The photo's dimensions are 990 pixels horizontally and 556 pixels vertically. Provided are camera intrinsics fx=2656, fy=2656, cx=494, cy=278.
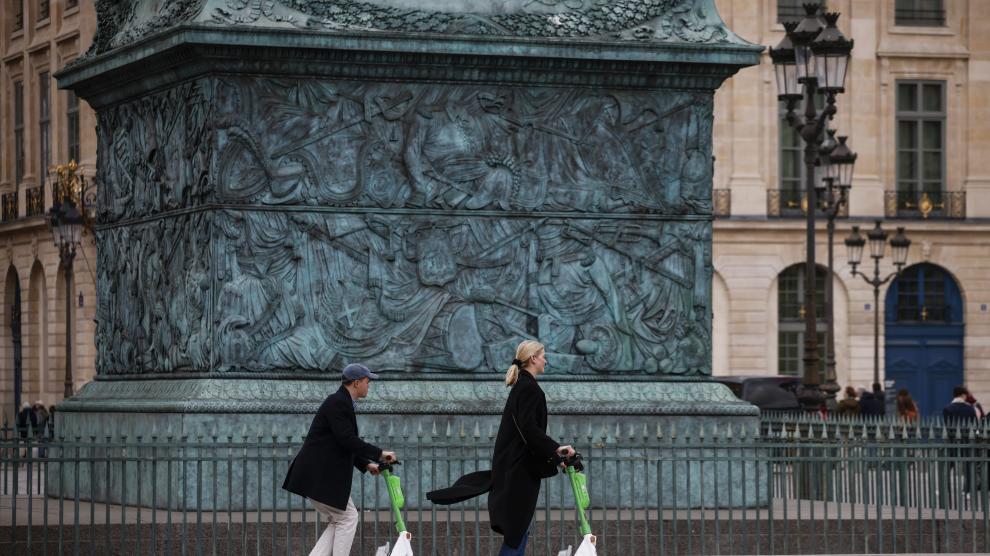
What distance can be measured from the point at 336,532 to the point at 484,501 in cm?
361

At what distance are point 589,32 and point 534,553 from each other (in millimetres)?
4284

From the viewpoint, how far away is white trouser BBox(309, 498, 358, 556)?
15.5m

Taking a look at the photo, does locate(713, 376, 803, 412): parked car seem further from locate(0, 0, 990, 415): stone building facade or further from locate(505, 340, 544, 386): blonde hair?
locate(505, 340, 544, 386): blonde hair

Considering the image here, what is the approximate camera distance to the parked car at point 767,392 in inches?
1576

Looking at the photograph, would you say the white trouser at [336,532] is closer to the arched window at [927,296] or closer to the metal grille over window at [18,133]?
the arched window at [927,296]

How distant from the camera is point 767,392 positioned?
40594 millimetres

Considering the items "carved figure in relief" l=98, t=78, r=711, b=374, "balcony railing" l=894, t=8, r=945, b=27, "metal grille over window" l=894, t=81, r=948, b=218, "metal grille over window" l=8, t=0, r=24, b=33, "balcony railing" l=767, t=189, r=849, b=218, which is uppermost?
"metal grille over window" l=8, t=0, r=24, b=33

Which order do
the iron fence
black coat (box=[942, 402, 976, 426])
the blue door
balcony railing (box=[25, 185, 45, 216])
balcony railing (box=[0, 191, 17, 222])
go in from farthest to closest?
balcony railing (box=[0, 191, 17, 222]), balcony railing (box=[25, 185, 45, 216]), the blue door, black coat (box=[942, 402, 976, 426]), the iron fence

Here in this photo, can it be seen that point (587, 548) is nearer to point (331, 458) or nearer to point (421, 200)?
point (331, 458)

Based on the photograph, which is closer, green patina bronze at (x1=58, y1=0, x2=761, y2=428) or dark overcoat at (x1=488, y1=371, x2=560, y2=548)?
dark overcoat at (x1=488, y1=371, x2=560, y2=548)

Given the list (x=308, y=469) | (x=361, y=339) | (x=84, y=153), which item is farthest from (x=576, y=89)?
(x=84, y=153)

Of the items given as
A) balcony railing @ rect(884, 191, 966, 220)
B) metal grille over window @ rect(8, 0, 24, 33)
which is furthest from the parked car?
metal grille over window @ rect(8, 0, 24, 33)

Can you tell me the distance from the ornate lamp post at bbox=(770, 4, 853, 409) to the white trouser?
42.8 feet

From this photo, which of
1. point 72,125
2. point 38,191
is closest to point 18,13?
point 38,191
